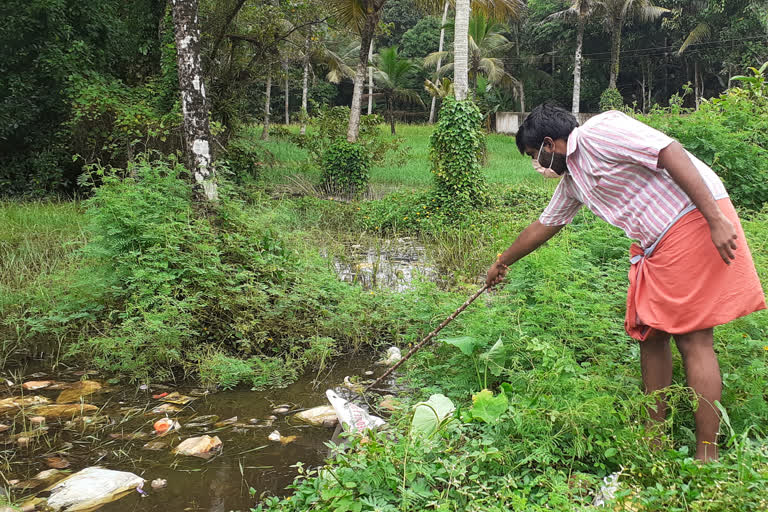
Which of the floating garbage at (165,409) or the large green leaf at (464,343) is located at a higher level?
the large green leaf at (464,343)

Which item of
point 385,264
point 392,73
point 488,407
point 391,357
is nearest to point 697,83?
point 392,73

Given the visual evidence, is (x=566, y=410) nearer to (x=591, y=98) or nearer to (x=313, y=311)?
(x=313, y=311)

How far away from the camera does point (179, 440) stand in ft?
10.4

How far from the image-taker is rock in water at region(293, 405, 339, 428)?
340 cm

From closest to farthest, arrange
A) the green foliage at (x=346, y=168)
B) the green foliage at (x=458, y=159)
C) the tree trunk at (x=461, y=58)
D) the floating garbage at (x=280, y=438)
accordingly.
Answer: the floating garbage at (x=280, y=438), the green foliage at (x=458, y=159), the tree trunk at (x=461, y=58), the green foliage at (x=346, y=168)

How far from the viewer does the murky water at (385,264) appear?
221 inches

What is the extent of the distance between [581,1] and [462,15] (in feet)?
41.9

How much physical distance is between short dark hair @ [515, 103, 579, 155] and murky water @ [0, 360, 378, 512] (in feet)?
6.27

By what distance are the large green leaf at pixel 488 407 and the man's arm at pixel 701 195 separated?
3.20ft

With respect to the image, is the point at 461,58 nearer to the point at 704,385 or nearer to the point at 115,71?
the point at 115,71

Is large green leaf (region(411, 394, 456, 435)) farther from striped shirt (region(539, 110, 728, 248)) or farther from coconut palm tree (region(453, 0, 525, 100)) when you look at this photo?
coconut palm tree (region(453, 0, 525, 100))

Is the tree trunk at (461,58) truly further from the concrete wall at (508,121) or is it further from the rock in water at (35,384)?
the concrete wall at (508,121)

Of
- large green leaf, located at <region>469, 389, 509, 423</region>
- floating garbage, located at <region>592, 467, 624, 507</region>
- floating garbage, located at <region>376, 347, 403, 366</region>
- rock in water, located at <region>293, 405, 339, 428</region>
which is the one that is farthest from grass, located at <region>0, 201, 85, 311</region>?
floating garbage, located at <region>592, 467, 624, 507</region>

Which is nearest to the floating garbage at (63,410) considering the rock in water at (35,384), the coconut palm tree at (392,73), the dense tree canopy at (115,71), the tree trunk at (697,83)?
the rock in water at (35,384)
